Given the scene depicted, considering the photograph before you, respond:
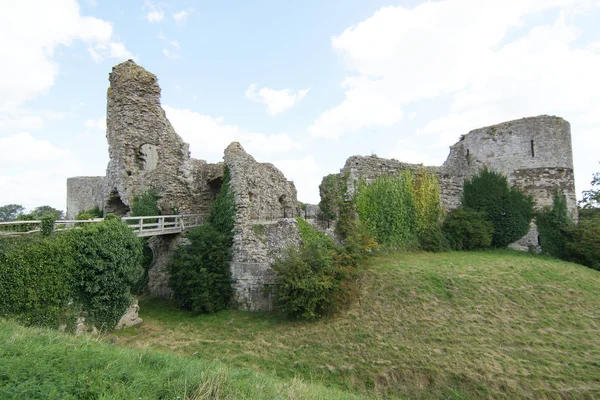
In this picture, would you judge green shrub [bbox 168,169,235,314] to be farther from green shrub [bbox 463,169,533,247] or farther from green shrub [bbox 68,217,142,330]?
green shrub [bbox 463,169,533,247]

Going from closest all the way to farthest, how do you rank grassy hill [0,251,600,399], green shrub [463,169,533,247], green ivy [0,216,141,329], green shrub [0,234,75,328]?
grassy hill [0,251,600,399]
green shrub [0,234,75,328]
green ivy [0,216,141,329]
green shrub [463,169,533,247]

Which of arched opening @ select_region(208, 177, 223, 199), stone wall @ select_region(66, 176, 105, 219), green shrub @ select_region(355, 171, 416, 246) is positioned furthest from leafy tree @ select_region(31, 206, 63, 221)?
green shrub @ select_region(355, 171, 416, 246)

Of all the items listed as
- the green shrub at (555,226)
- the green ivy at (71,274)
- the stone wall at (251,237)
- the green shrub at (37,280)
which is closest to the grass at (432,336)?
the stone wall at (251,237)

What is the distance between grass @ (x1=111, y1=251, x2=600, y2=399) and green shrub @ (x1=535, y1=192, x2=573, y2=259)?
3.73 metres

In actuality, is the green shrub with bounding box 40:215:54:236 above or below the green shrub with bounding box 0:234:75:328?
above

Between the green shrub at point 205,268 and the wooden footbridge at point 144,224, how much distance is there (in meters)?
1.28

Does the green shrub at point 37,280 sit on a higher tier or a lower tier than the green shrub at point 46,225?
lower

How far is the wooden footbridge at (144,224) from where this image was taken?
8055 millimetres

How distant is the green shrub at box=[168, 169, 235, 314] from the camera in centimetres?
1107

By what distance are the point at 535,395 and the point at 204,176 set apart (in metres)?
14.4

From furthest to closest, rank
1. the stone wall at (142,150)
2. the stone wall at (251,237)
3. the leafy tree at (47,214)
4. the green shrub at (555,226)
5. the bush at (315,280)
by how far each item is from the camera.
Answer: the green shrub at (555,226)
the stone wall at (142,150)
the stone wall at (251,237)
the bush at (315,280)
the leafy tree at (47,214)

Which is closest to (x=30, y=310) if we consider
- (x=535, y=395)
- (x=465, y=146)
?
(x=535, y=395)

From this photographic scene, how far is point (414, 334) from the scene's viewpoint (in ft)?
27.3

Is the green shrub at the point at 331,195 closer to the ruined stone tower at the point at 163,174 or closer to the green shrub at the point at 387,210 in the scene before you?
the green shrub at the point at 387,210
